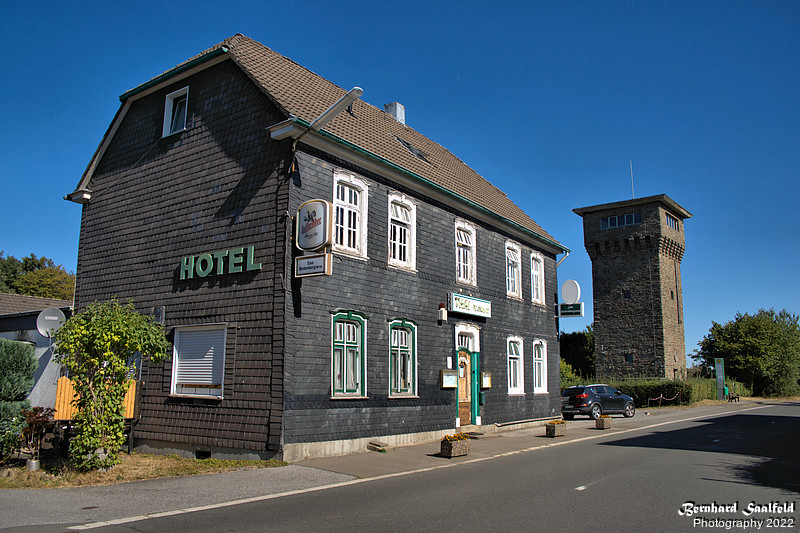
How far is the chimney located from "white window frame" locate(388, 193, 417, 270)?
7.40 metres

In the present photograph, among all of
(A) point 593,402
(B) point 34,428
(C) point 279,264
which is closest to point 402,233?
(C) point 279,264

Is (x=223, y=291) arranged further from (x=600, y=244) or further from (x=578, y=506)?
(x=600, y=244)

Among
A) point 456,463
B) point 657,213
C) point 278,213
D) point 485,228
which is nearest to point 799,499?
point 456,463

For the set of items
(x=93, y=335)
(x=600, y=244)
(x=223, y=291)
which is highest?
(x=600, y=244)

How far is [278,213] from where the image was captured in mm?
13164

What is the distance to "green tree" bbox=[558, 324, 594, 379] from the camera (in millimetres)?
57656

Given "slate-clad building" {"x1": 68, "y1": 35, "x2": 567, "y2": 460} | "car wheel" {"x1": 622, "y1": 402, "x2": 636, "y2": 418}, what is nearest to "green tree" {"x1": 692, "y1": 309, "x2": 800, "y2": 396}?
"car wheel" {"x1": 622, "y1": 402, "x2": 636, "y2": 418}

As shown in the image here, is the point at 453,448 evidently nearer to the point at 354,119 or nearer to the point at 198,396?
the point at 198,396

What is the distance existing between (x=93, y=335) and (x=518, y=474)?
7854 mm

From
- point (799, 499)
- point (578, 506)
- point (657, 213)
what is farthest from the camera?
point (657, 213)

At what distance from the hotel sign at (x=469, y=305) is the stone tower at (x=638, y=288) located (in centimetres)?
3462

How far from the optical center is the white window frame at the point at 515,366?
69.5 ft

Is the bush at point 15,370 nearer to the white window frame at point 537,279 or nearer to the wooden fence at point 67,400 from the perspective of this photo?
the wooden fence at point 67,400

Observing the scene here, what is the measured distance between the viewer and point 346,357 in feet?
46.5
